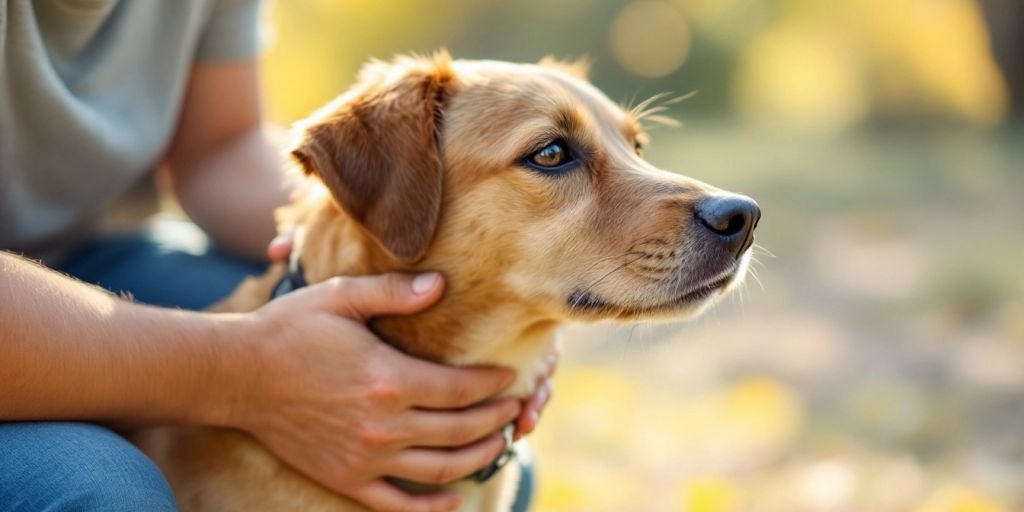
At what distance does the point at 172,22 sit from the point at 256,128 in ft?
1.65

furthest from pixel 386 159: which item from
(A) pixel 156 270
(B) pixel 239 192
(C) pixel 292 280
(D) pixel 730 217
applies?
(A) pixel 156 270

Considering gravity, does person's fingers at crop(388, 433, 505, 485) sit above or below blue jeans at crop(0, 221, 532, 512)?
above

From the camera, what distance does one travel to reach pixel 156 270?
2990 millimetres

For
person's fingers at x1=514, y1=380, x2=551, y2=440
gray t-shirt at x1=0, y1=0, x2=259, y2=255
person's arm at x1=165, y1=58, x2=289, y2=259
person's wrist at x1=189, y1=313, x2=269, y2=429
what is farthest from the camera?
person's arm at x1=165, y1=58, x2=289, y2=259

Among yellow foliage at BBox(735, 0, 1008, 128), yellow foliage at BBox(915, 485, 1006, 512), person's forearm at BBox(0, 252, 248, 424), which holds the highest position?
yellow foliage at BBox(735, 0, 1008, 128)

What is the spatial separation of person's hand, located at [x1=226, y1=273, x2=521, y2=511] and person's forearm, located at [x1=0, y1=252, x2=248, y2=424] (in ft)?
0.29

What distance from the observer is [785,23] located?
12219 mm

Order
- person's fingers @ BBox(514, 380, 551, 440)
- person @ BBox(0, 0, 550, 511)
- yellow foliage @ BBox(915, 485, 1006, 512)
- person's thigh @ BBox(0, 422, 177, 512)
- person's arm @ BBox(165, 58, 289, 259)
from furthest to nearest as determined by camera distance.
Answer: yellow foliage @ BBox(915, 485, 1006, 512) → person's arm @ BBox(165, 58, 289, 259) → person's fingers @ BBox(514, 380, 551, 440) → person @ BBox(0, 0, 550, 511) → person's thigh @ BBox(0, 422, 177, 512)

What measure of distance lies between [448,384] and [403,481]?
0.27 m

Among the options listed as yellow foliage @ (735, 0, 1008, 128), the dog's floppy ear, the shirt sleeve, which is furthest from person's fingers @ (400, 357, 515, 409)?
yellow foliage @ (735, 0, 1008, 128)

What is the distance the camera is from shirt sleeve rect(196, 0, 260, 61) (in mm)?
2920

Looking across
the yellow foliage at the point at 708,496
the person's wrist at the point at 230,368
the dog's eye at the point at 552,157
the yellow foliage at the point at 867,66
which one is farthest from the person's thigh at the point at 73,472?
the yellow foliage at the point at 867,66

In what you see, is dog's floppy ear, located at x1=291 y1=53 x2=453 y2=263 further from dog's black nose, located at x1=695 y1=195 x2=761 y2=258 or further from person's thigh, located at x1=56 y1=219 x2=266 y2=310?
person's thigh, located at x1=56 y1=219 x2=266 y2=310

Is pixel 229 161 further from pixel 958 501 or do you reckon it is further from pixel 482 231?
pixel 958 501
